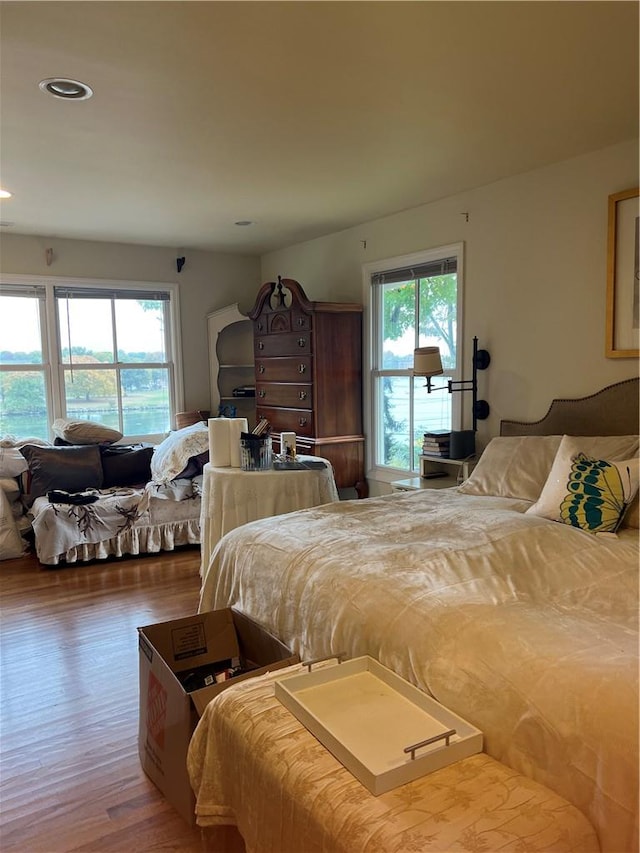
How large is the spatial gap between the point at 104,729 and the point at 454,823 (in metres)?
1.63

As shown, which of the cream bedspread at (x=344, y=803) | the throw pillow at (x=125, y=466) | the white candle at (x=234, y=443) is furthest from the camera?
the throw pillow at (x=125, y=466)

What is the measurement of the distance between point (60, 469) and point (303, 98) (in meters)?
3.21

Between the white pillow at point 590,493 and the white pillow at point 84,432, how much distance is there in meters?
3.47

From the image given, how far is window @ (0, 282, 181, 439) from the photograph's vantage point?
5008 mm

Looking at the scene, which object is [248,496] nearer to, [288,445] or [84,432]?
[288,445]

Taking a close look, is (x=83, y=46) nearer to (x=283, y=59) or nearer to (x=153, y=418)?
(x=283, y=59)

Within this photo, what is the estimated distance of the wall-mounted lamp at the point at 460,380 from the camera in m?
3.55

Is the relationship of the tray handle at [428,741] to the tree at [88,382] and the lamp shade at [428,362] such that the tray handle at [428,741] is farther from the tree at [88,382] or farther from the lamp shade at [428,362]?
the tree at [88,382]

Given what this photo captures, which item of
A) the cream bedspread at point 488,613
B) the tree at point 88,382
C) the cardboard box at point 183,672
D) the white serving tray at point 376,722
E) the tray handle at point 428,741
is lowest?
the cardboard box at point 183,672

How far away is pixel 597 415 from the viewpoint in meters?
3.05

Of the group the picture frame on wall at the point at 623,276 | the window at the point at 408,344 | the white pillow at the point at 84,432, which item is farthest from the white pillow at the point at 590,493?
the white pillow at the point at 84,432

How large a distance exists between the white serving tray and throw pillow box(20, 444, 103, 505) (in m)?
3.42

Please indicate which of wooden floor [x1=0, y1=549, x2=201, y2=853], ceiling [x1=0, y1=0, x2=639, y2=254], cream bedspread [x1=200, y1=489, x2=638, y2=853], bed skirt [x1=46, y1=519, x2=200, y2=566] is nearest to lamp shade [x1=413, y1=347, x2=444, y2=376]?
ceiling [x1=0, y1=0, x2=639, y2=254]

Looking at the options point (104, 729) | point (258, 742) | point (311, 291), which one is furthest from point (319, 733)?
point (311, 291)
